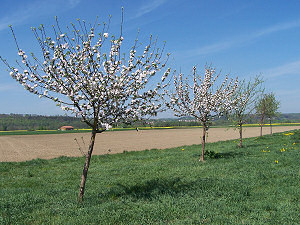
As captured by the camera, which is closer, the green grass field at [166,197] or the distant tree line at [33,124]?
the green grass field at [166,197]

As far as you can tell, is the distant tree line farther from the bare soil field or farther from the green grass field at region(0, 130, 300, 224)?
the green grass field at region(0, 130, 300, 224)

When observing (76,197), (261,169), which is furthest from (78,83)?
(261,169)

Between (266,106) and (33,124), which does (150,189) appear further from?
(33,124)

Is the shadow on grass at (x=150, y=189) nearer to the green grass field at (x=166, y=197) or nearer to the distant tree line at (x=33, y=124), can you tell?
the green grass field at (x=166, y=197)

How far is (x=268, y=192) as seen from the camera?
8.39 m

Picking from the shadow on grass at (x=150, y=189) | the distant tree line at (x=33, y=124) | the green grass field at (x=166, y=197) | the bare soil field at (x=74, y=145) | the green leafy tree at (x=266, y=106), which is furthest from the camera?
the distant tree line at (x=33, y=124)

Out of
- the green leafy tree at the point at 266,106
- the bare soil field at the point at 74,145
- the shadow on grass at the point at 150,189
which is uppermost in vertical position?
the green leafy tree at the point at 266,106

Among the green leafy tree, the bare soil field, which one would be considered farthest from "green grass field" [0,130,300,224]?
the green leafy tree

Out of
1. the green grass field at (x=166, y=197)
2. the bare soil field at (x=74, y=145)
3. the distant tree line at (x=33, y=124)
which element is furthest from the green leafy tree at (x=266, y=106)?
the distant tree line at (x=33, y=124)

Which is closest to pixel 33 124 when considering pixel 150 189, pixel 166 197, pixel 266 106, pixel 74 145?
pixel 74 145

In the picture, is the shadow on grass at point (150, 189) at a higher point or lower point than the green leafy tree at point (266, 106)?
lower

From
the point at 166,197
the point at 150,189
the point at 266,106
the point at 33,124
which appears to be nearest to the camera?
the point at 166,197

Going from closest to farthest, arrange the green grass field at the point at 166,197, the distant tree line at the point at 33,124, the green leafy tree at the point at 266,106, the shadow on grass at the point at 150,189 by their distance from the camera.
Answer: the green grass field at the point at 166,197 < the shadow on grass at the point at 150,189 < the green leafy tree at the point at 266,106 < the distant tree line at the point at 33,124

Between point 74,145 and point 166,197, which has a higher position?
point 166,197
